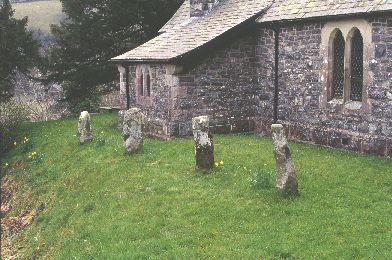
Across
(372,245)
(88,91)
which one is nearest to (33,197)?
(372,245)

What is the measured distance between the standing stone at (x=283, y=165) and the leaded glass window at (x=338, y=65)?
6055 mm

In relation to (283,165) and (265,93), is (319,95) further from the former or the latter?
(283,165)

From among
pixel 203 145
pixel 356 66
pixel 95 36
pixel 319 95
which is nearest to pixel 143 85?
pixel 95 36

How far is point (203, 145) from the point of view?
Result: 12.6 meters

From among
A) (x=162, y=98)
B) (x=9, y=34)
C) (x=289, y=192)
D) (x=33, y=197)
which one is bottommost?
(x=33, y=197)

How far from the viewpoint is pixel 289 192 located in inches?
421

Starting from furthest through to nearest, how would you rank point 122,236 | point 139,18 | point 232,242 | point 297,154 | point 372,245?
point 139,18 < point 297,154 < point 122,236 < point 232,242 < point 372,245

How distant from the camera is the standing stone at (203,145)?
12594 millimetres

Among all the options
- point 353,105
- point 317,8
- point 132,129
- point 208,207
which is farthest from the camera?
point 317,8

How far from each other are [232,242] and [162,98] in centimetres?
1069

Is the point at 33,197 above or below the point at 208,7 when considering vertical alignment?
below

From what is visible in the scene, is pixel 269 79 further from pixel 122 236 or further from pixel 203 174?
pixel 122 236

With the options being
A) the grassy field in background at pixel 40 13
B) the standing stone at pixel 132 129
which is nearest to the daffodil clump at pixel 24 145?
the standing stone at pixel 132 129

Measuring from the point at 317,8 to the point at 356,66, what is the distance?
7.39 feet
